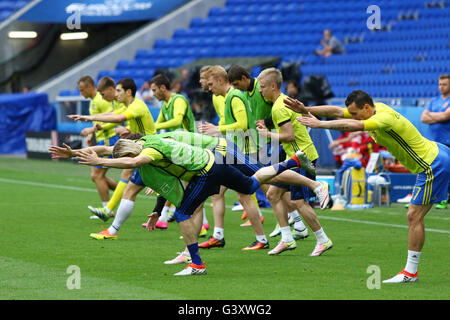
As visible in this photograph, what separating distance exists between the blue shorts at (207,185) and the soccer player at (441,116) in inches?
274

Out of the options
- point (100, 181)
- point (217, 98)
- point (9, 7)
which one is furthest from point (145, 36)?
point (217, 98)

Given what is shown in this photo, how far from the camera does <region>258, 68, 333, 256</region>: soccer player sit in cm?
1038

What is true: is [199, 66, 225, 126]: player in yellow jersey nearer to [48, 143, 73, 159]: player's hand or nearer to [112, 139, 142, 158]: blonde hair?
[112, 139, 142, 158]: blonde hair

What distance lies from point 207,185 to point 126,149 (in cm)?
99

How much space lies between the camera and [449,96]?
15.5m

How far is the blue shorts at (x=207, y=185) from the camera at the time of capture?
8.92 m

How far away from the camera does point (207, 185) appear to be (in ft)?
29.6

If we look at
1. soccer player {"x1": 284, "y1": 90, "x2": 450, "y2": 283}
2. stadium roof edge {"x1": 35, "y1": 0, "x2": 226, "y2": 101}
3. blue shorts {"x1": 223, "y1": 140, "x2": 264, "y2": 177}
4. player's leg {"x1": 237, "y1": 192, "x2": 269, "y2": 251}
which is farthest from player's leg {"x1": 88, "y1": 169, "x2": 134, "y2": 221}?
stadium roof edge {"x1": 35, "y1": 0, "x2": 226, "y2": 101}

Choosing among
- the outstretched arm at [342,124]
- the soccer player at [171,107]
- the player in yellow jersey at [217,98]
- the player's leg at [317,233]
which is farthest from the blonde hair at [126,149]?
the soccer player at [171,107]

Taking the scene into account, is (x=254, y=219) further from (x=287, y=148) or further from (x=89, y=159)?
(x=89, y=159)

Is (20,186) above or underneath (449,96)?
underneath

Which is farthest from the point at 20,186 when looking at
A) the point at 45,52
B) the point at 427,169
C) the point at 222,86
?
the point at 45,52
